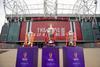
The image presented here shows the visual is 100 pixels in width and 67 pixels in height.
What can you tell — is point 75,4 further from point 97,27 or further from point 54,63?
point 54,63

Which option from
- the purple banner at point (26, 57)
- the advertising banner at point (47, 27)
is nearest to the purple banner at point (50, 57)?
the purple banner at point (26, 57)

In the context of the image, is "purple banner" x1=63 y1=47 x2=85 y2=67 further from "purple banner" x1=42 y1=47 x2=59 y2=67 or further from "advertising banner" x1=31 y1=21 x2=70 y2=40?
"advertising banner" x1=31 y1=21 x2=70 y2=40

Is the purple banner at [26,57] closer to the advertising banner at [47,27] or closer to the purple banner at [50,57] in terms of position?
the purple banner at [50,57]

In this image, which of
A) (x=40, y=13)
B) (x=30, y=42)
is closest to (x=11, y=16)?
(x=40, y=13)

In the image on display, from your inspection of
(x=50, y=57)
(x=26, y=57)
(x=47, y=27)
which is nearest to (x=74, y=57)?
(x=50, y=57)

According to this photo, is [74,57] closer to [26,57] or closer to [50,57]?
[50,57]

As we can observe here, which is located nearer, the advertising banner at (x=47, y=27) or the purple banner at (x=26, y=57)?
the purple banner at (x=26, y=57)

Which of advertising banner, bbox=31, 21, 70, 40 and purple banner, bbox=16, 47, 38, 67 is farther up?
advertising banner, bbox=31, 21, 70, 40

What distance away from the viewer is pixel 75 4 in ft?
42.7

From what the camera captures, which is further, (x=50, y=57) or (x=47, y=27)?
(x=47, y=27)

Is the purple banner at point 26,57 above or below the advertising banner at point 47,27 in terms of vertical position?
below

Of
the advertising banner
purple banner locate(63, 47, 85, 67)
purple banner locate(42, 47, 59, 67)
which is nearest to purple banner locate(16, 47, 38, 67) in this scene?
purple banner locate(42, 47, 59, 67)

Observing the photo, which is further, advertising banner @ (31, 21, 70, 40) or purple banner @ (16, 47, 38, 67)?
advertising banner @ (31, 21, 70, 40)

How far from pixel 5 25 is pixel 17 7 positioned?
171cm
